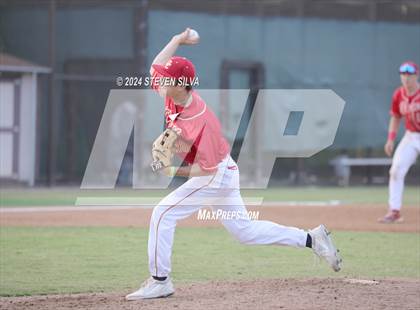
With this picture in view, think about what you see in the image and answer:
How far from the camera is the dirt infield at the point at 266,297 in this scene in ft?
24.6

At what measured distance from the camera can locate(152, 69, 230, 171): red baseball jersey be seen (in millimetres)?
7613

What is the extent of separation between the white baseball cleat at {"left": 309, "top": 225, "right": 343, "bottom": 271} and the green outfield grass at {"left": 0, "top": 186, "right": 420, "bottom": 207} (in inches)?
399

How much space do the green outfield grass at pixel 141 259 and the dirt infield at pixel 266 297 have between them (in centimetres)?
63

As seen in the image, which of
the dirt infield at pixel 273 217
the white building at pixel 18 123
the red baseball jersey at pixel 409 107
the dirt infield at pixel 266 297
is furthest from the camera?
the white building at pixel 18 123

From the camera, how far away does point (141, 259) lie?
10.7 m

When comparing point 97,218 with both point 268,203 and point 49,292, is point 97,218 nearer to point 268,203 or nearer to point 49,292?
point 268,203

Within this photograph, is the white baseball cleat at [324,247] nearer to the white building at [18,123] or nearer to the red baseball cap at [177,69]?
the red baseball cap at [177,69]

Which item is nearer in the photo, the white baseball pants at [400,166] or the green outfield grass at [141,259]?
the green outfield grass at [141,259]

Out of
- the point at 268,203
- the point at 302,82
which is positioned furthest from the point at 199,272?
the point at 302,82

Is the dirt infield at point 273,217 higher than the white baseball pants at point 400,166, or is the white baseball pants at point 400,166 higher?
the white baseball pants at point 400,166

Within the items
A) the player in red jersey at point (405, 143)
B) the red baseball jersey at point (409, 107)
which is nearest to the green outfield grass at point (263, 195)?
the player in red jersey at point (405, 143)

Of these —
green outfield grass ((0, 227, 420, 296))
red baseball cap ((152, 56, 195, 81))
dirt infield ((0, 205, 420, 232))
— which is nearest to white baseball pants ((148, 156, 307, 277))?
red baseball cap ((152, 56, 195, 81))

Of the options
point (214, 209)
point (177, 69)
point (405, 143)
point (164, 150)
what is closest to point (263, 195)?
point (405, 143)

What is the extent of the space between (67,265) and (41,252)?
3.56ft
